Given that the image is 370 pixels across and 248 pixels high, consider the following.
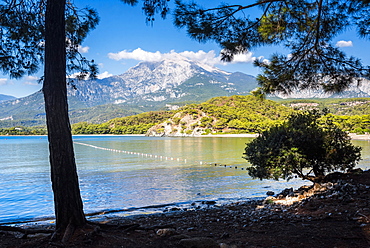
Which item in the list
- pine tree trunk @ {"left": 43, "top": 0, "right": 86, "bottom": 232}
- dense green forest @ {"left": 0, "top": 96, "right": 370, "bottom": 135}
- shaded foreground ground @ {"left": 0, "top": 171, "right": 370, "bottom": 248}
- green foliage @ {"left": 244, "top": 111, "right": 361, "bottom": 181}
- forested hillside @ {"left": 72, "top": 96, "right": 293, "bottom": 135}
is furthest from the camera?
forested hillside @ {"left": 72, "top": 96, "right": 293, "bottom": 135}

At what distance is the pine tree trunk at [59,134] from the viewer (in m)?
4.94

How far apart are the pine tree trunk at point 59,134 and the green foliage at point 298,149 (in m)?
5.72

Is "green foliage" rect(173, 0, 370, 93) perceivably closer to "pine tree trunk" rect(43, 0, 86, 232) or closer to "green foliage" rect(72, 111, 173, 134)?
"pine tree trunk" rect(43, 0, 86, 232)

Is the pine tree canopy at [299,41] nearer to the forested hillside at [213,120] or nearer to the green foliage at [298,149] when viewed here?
the green foliage at [298,149]

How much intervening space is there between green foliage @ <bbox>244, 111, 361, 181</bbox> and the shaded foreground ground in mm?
1324

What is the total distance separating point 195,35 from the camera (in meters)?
7.22

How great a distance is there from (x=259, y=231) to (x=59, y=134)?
3919mm

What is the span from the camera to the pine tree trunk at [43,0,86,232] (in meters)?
4.94

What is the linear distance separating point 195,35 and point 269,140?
13.1 feet

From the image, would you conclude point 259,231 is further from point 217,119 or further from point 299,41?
point 217,119

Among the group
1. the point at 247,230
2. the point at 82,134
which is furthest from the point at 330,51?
the point at 82,134

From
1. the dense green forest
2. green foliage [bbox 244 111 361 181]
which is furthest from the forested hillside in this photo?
green foliage [bbox 244 111 361 181]

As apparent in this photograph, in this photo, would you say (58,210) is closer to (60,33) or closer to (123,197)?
(60,33)

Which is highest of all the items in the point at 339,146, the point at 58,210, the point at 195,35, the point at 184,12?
the point at 184,12
